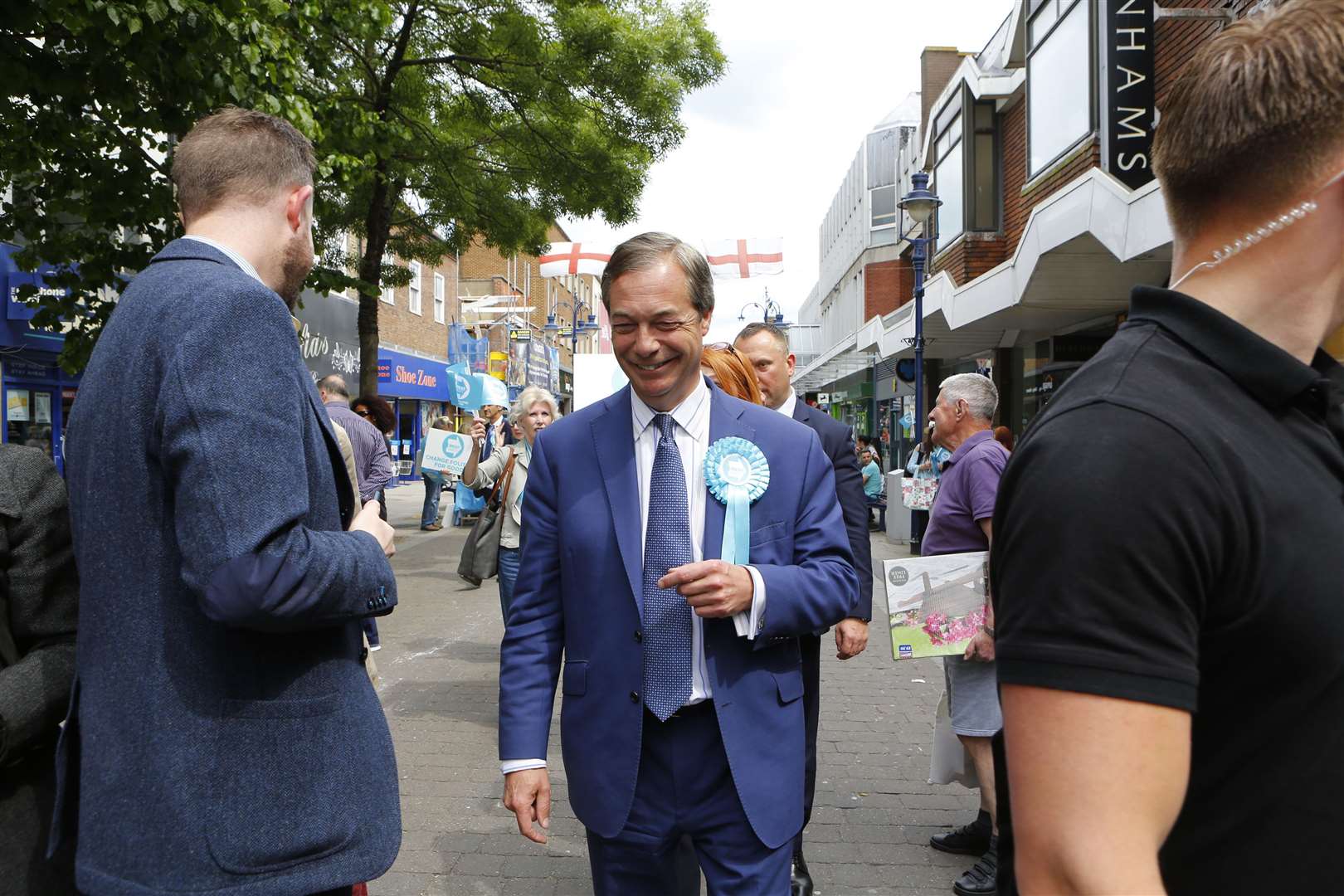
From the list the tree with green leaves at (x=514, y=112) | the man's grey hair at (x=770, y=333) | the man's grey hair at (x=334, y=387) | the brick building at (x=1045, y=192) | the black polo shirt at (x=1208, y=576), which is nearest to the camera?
the black polo shirt at (x=1208, y=576)

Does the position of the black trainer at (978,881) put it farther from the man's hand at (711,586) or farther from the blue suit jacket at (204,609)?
the blue suit jacket at (204,609)

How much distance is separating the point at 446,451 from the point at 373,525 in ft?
34.9

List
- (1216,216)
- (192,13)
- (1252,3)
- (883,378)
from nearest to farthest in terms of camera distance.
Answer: (1216,216)
(192,13)
(1252,3)
(883,378)

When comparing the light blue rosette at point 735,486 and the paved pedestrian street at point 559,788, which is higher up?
the light blue rosette at point 735,486

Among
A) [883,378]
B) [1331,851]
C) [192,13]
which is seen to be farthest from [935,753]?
[883,378]

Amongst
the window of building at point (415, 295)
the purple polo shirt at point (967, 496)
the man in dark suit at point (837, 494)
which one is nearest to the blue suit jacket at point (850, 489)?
the man in dark suit at point (837, 494)

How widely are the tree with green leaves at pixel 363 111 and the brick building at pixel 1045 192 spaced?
510 centimetres

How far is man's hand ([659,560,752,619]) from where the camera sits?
6.60ft

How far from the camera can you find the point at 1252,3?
900cm

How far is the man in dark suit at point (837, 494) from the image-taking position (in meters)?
3.56

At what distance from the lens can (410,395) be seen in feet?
99.3

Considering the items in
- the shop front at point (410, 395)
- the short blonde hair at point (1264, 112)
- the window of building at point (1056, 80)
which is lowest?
the short blonde hair at point (1264, 112)

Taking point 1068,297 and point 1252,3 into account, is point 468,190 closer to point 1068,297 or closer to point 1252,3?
point 1068,297

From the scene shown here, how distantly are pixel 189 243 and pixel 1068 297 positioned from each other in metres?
12.8
